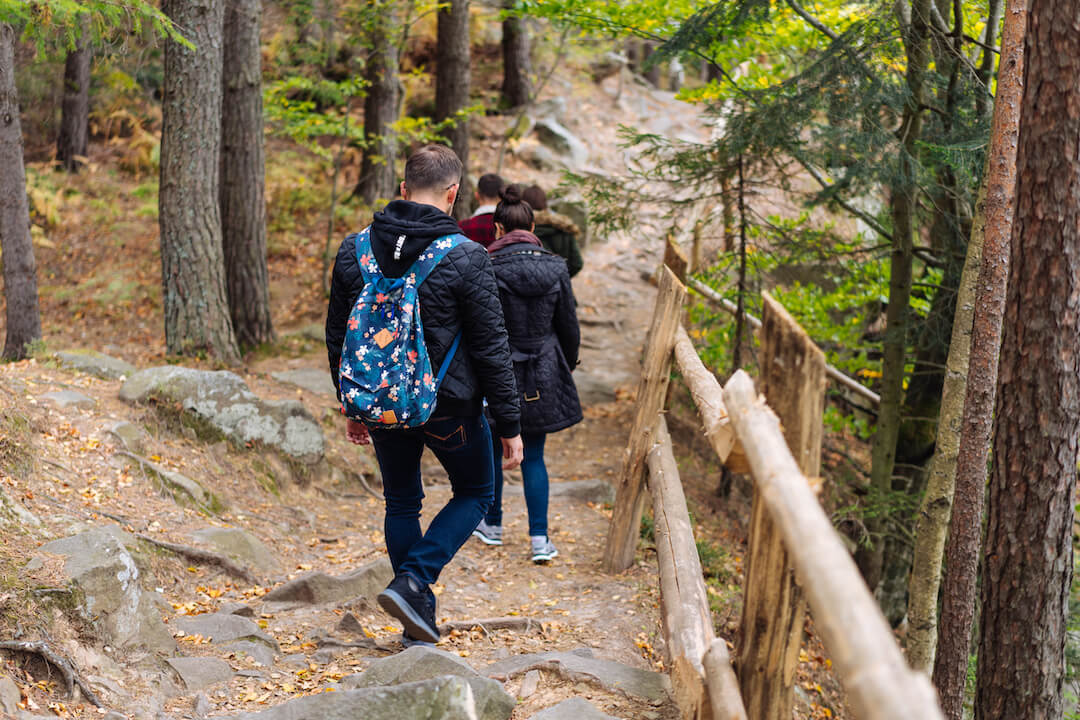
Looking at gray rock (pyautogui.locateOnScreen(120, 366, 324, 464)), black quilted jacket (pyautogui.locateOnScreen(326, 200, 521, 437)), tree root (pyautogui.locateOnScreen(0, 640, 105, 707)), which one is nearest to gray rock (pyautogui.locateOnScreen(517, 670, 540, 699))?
black quilted jacket (pyautogui.locateOnScreen(326, 200, 521, 437))

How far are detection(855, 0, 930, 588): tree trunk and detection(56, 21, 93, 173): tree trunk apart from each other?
14.9 metres

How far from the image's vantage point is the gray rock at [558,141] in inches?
647

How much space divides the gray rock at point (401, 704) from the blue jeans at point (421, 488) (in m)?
0.99

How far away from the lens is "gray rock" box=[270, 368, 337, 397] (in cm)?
865

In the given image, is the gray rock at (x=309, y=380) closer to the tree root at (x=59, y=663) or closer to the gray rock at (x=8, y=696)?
the tree root at (x=59, y=663)

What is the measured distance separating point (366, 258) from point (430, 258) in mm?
283

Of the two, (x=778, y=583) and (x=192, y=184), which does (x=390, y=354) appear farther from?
(x=192, y=184)

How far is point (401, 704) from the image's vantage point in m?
2.89

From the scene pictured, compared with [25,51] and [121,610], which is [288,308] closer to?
[25,51]

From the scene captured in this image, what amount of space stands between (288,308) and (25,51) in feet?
25.1

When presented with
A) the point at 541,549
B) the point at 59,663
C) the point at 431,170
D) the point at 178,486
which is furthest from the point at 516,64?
the point at 59,663

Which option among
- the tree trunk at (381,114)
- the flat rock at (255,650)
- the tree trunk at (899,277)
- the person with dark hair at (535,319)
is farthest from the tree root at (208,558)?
the tree trunk at (381,114)

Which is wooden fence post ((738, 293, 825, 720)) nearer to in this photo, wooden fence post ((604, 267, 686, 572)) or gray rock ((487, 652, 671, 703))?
gray rock ((487, 652, 671, 703))

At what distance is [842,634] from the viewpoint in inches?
66.3
